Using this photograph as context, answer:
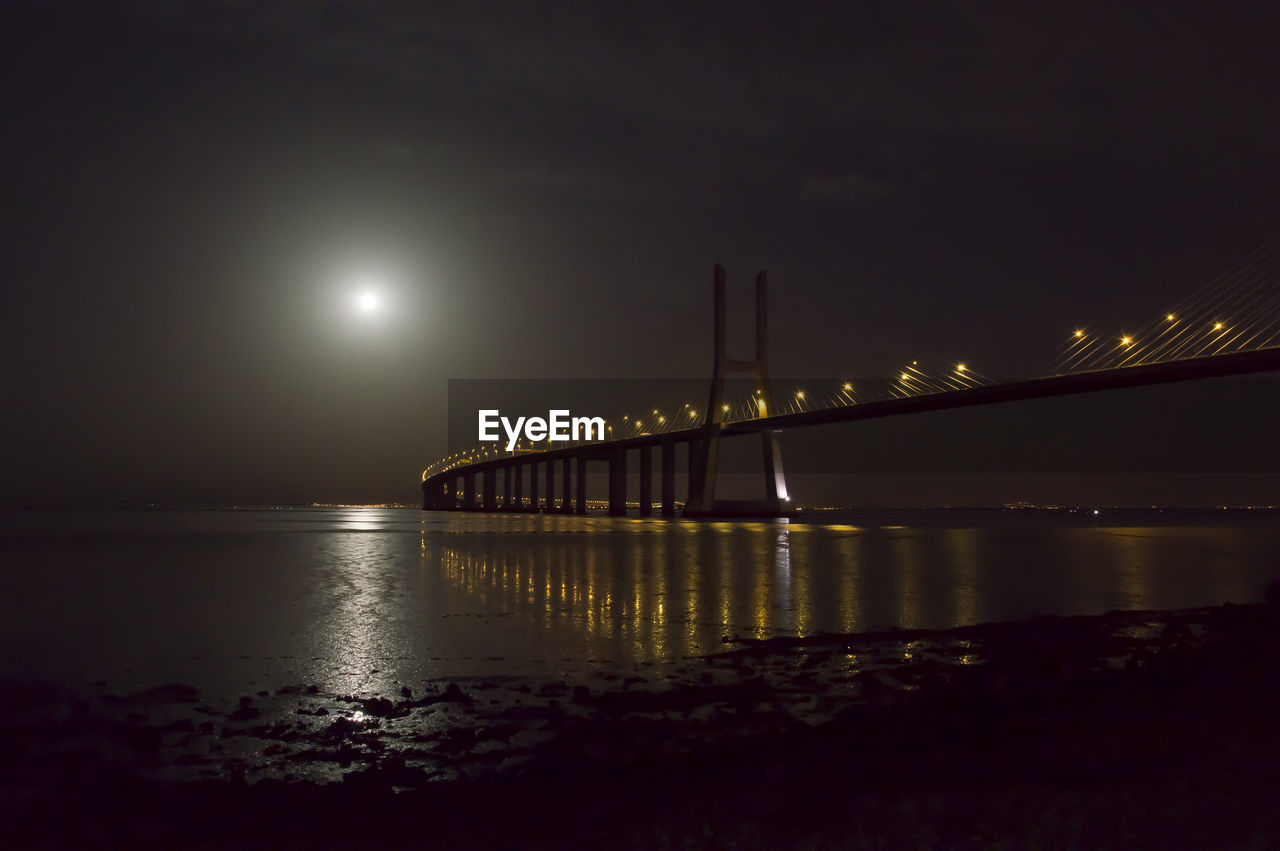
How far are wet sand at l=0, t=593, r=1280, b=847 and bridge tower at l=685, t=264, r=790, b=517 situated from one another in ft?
208

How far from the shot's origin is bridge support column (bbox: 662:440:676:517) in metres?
83.8

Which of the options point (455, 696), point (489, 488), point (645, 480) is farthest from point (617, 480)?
point (455, 696)

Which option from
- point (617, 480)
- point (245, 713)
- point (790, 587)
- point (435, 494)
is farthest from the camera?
→ point (435, 494)

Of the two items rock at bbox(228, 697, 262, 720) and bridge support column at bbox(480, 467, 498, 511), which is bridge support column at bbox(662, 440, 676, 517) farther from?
rock at bbox(228, 697, 262, 720)

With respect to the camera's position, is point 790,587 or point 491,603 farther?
point 790,587

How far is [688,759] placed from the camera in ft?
18.8

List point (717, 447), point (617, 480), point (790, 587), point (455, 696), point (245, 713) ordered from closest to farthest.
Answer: point (245, 713) → point (455, 696) → point (790, 587) → point (717, 447) → point (617, 480)

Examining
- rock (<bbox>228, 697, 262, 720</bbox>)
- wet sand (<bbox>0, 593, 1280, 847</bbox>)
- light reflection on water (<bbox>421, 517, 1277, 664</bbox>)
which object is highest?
wet sand (<bbox>0, 593, 1280, 847</bbox>)

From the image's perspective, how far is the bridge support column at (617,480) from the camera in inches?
3767

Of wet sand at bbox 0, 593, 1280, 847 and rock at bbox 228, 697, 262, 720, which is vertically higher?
wet sand at bbox 0, 593, 1280, 847

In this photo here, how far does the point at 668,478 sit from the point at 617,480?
1100 centimetres

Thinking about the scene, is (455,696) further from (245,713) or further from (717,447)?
(717,447)

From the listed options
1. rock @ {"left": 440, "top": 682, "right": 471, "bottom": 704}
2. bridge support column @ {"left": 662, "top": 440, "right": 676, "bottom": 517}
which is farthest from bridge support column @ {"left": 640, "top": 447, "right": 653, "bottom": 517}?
rock @ {"left": 440, "top": 682, "right": 471, "bottom": 704}

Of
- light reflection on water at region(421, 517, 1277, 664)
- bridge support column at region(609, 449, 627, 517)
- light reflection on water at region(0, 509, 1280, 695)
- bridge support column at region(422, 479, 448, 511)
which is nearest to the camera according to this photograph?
light reflection on water at region(0, 509, 1280, 695)
